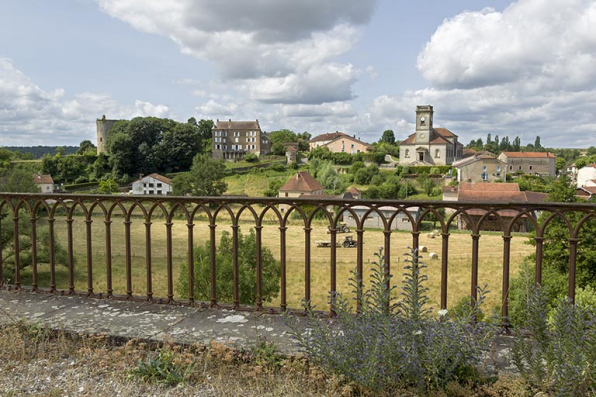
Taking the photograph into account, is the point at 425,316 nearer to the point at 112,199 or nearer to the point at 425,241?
the point at 112,199

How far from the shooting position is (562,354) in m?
2.49

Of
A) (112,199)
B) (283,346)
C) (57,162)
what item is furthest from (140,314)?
(57,162)

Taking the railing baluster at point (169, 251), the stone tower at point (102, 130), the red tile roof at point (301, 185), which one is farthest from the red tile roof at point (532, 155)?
the railing baluster at point (169, 251)

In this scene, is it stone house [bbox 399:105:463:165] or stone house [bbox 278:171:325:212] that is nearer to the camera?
stone house [bbox 278:171:325:212]

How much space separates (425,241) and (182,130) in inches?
2389

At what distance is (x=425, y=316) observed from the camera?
2.83 m

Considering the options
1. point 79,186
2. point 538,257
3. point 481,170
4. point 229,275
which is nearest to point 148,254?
point 538,257

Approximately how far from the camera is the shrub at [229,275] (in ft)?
54.2

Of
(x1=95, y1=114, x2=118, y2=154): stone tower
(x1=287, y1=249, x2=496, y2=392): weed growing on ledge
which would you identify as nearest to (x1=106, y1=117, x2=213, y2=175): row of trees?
(x1=95, y1=114, x2=118, y2=154): stone tower

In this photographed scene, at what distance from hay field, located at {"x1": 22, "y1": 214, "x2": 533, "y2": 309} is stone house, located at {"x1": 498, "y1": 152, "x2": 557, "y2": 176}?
55.3 metres

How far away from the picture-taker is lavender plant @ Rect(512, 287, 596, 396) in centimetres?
237

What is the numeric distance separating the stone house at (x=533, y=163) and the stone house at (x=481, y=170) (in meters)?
17.2

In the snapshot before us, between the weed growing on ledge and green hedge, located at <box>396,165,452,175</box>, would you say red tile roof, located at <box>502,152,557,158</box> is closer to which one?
green hedge, located at <box>396,165,452,175</box>

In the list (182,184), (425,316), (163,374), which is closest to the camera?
(425,316)
